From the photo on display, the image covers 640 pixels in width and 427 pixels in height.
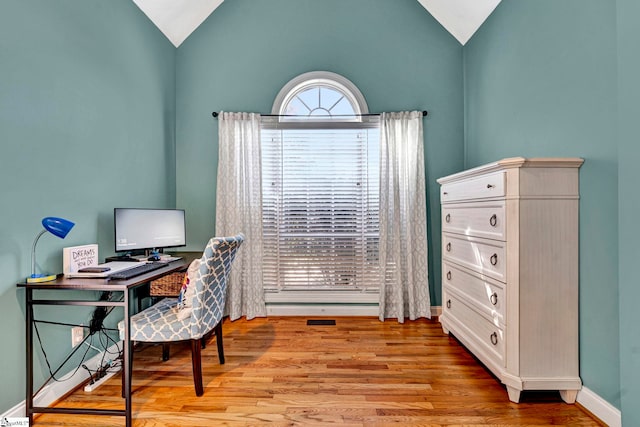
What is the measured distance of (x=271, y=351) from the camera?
8.41 feet

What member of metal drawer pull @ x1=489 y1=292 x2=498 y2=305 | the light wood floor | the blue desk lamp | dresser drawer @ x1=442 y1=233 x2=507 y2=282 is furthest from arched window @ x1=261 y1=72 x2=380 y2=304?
the blue desk lamp

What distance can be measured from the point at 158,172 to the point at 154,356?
5.46ft

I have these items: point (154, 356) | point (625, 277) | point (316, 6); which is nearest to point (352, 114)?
point (316, 6)

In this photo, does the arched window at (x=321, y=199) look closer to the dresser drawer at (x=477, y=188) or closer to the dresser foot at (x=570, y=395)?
the dresser drawer at (x=477, y=188)

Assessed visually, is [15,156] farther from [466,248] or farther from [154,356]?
[466,248]

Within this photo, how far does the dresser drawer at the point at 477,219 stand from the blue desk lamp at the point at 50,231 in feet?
7.95

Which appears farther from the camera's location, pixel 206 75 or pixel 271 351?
pixel 206 75

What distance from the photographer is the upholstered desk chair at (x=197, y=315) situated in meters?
1.88

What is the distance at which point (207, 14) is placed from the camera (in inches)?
130

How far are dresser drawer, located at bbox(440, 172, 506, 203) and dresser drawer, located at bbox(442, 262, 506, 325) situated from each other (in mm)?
551

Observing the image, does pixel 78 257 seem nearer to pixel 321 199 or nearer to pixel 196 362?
pixel 196 362

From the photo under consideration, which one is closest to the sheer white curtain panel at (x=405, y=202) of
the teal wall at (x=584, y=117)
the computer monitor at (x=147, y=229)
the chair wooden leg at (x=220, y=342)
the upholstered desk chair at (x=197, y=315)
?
the teal wall at (x=584, y=117)

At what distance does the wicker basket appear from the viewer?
8.46ft

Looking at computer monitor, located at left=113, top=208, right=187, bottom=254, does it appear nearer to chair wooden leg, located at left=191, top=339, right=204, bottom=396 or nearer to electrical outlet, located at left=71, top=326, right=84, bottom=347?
electrical outlet, located at left=71, top=326, right=84, bottom=347
